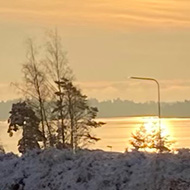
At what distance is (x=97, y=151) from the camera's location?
19484 millimetres

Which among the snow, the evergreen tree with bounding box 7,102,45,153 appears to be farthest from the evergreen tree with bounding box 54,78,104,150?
the snow

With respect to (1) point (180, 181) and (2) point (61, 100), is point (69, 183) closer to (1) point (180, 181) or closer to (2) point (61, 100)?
(1) point (180, 181)

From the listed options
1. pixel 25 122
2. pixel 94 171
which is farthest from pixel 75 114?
pixel 94 171

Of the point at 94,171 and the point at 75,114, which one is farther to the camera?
the point at 75,114

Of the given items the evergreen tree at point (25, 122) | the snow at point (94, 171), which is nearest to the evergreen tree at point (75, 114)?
the evergreen tree at point (25, 122)

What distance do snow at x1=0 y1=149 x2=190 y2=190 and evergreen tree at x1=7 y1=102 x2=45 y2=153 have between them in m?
32.0

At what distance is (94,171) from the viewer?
18375 mm

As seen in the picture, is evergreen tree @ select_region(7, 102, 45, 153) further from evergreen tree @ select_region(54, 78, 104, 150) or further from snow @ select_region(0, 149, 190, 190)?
snow @ select_region(0, 149, 190, 190)

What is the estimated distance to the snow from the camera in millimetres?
17266

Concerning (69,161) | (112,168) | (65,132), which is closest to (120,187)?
(112,168)

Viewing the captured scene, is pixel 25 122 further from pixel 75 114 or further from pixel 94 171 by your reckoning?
pixel 94 171

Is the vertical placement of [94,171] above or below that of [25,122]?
below

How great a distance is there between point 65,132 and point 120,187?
35774 millimetres

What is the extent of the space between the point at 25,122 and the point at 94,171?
127ft
